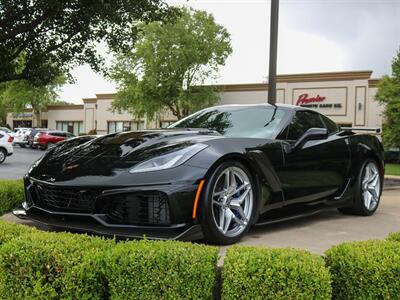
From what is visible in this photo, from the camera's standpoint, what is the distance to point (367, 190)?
5.86 m

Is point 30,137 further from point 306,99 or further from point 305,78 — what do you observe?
point 305,78

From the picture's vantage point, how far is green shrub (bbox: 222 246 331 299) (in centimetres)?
263

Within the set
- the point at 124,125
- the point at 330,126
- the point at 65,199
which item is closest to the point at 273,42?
the point at 330,126

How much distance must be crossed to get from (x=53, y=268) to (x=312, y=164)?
284 centimetres

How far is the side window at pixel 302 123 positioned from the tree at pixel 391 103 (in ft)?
83.4

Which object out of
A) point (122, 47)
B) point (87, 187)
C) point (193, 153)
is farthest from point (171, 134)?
point (122, 47)

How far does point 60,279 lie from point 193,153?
4.48ft

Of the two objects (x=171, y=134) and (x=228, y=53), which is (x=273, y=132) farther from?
(x=228, y=53)

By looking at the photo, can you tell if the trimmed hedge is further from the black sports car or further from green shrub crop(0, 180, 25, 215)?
green shrub crop(0, 180, 25, 215)

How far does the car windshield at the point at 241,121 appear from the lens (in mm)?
4699

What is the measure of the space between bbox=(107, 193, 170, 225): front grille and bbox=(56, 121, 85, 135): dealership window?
48.7 meters

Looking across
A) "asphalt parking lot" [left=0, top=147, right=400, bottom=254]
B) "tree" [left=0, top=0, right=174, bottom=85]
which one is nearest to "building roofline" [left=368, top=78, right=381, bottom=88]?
"tree" [left=0, top=0, right=174, bottom=85]

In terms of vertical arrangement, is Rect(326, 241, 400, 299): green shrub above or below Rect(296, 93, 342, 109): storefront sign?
below

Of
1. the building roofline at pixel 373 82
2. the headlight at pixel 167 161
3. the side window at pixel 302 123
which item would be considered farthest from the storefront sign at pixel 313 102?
the headlight at pixel 167 161
